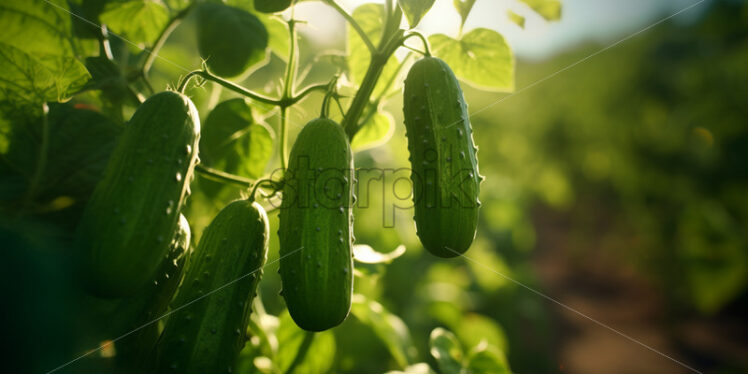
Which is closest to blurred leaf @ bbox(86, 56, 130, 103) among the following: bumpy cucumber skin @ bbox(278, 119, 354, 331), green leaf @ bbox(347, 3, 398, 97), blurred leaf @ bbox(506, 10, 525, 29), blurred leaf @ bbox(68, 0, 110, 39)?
blurred leaf @ bbox(68, 0, 110, 39)

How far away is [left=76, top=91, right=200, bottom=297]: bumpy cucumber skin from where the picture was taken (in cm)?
75

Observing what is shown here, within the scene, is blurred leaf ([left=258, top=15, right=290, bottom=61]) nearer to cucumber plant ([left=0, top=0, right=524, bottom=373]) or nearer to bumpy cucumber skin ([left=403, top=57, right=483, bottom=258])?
cucumber plant ([left=0, top=0, right=524, bottom=373])

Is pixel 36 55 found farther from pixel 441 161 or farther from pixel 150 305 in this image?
pixel 441 161

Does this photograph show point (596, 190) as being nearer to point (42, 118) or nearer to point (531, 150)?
A: point (531, 150)

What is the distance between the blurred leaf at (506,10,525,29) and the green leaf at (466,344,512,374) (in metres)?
1.14

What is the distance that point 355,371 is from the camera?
2129mm

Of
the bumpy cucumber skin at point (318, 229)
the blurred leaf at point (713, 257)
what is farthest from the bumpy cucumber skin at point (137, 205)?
the blurred leaf at point (713, 257)

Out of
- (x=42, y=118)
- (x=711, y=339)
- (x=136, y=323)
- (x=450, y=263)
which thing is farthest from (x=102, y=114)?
(x=711, y=339)

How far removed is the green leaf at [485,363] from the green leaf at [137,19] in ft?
5.00

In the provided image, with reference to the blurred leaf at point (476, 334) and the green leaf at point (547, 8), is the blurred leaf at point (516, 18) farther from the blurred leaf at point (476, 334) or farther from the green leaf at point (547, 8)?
the blurred leaf at point (476, 334)

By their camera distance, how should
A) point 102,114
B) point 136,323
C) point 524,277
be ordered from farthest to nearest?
1. point 524,277
2. point 102,114
3. point 136,323

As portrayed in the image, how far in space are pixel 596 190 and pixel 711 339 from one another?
6018 mm

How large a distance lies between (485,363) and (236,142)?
1.16 m

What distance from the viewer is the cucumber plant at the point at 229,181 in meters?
0.80
